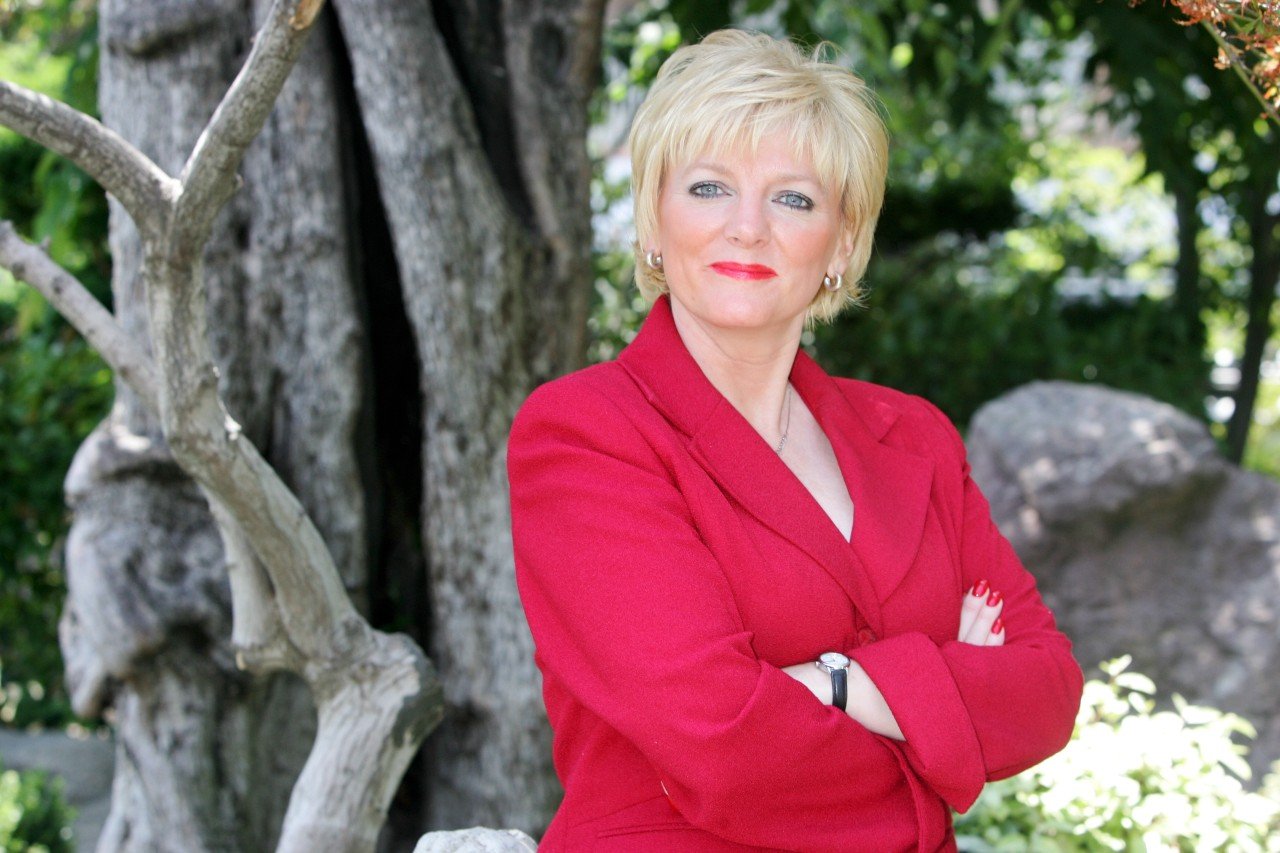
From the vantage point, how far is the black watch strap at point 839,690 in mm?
1944

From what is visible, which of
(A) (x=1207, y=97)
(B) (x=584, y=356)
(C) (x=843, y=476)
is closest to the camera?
(C) (x=843, y=476)

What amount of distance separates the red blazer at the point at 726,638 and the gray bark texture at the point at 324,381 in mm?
1014

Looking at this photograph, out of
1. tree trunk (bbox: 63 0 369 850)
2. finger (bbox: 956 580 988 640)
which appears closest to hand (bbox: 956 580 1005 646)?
finger (bbox: 956 580 988 640)

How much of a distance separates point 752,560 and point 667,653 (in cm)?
27

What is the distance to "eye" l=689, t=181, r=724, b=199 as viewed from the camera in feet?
6.98

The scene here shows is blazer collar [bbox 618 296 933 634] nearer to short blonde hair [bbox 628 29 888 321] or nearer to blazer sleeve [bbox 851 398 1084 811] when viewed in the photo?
blazer sleeve [bbox 851 398 1084 811]

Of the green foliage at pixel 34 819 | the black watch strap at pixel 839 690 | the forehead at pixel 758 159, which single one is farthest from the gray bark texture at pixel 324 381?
the black watch strap at pixel 839 690

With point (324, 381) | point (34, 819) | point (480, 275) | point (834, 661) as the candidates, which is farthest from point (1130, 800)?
point (34, 819)

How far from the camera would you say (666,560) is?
1.87 m

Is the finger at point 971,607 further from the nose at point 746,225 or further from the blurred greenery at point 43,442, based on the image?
the blurred greenery at point 43,442

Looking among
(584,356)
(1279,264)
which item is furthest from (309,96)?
(1279,264)

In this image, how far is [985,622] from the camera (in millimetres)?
2230

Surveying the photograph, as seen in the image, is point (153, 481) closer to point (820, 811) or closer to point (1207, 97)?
point (820, 811)

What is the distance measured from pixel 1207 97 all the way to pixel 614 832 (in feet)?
13.6
